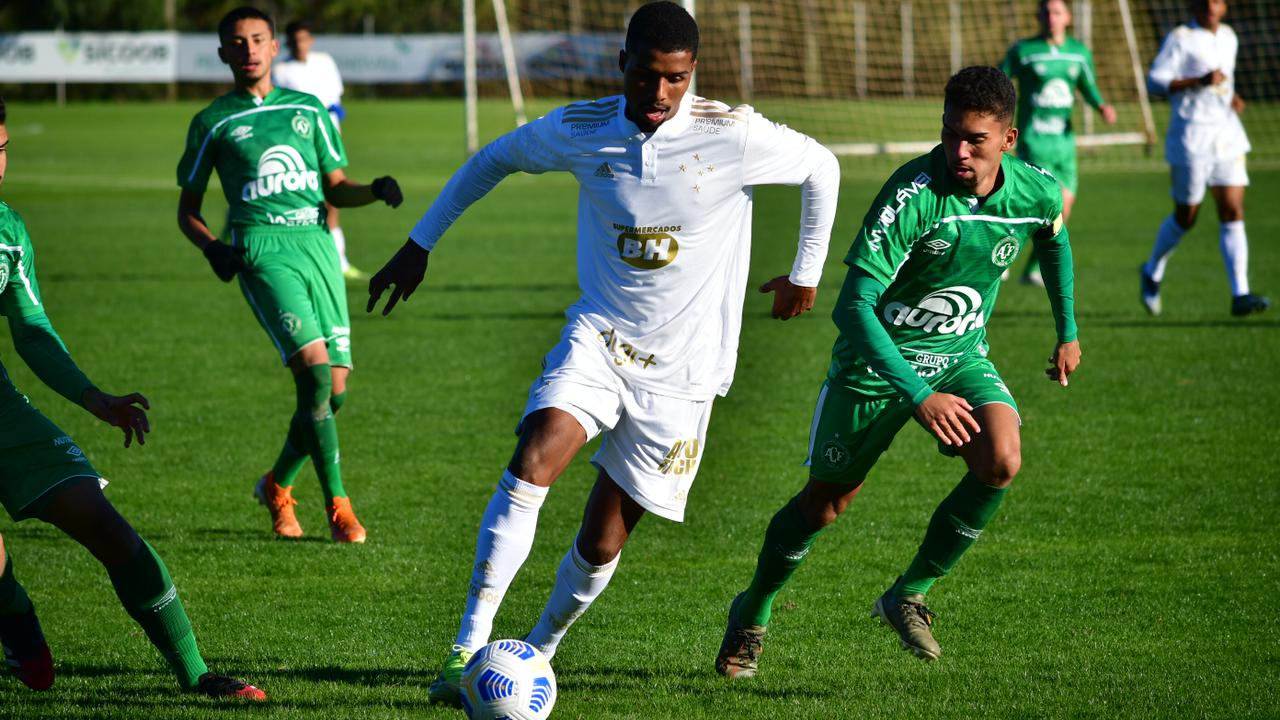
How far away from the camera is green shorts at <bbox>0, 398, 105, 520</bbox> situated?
402 cm

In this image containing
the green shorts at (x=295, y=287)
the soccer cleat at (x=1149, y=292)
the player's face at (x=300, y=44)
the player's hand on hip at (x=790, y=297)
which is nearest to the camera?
the player's hand on hip at (x=790, y=297)

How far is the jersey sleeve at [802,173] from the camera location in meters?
4.35

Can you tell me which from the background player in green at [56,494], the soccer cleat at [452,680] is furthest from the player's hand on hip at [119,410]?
the soccer cleat at [452,680]

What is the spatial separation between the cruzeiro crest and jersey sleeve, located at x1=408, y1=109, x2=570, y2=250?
55.3 inches

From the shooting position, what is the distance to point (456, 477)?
24.5ft

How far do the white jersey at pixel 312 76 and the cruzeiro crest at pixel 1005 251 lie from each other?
33.0 feet

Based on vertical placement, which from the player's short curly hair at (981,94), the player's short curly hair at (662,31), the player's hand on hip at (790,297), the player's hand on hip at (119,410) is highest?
the player's short curly hair at (662,31)

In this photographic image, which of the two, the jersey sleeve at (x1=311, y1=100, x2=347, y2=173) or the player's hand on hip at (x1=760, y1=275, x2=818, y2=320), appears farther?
the jersey sleeve at (x1=311, y1=100, x2=347, y2=173)

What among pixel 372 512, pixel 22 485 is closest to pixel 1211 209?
pixel 372 512

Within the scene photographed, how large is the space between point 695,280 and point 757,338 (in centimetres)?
733

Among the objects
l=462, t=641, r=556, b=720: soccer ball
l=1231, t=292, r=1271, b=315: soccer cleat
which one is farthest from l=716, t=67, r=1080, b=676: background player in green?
l=1231, t=292, r=1271, b=315: soccer cleat

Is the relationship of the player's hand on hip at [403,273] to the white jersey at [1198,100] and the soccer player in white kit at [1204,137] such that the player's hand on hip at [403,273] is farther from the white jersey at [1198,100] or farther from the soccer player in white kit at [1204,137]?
the white jersey at [1198,100]

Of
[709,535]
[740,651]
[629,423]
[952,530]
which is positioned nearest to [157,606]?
[629,423]

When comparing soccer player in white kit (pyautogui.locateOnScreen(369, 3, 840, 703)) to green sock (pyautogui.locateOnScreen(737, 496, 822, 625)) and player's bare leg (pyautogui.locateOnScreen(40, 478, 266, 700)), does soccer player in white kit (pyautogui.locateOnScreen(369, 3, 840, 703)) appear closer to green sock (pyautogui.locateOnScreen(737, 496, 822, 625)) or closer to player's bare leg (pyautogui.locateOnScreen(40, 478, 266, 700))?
green sock (pyautogui.locateOnScreen(737, 496, 822, 625))
